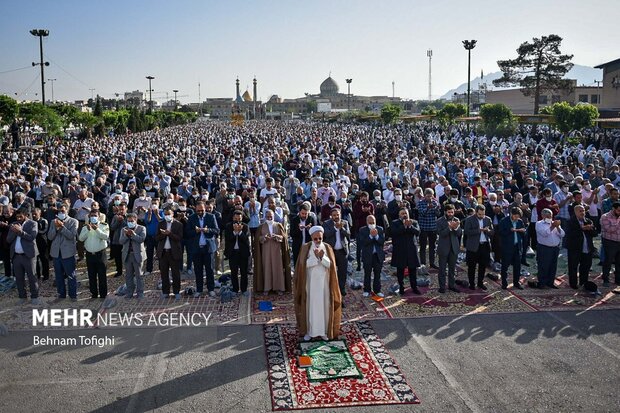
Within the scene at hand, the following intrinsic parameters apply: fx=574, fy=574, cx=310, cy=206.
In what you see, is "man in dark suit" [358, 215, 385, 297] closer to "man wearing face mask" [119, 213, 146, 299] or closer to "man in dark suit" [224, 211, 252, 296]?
"man in dark suit" [224, 211, 252, 296]

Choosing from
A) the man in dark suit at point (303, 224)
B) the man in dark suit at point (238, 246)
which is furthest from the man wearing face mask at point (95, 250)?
the man in dark suit at point (303, 224)

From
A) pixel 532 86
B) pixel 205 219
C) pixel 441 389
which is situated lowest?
pixel 441 389

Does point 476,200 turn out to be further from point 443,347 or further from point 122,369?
point 122,369

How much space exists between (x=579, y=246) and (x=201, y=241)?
590cm

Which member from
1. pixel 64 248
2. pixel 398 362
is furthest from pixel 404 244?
pixel 64 248

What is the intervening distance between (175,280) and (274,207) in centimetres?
200

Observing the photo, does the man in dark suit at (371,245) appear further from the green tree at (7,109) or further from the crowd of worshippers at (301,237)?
the green tree at (7,109)

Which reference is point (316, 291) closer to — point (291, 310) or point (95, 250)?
point (291, 310)

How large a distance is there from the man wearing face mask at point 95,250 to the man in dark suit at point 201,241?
4.13ft

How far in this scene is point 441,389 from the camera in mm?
5773

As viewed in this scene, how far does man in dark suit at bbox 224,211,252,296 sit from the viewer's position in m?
8.88

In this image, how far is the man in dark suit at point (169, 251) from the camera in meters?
8.59

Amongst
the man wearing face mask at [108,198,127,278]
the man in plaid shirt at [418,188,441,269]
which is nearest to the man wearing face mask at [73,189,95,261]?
the man wearing face mask at [108,198,127,278]

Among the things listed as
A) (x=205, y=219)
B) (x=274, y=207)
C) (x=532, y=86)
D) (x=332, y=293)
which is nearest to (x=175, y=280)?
(x=205, y=219)
